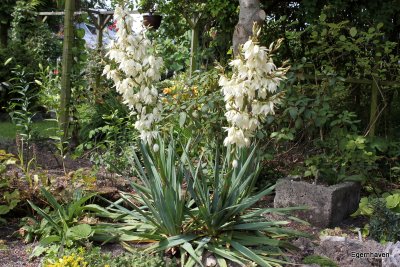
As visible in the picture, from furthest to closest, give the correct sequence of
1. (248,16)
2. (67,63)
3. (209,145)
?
(67,63) < (209,145) < (248,16)

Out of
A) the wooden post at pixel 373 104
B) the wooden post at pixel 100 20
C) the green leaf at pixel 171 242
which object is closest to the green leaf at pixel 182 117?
the green leaf at pixel 171 242

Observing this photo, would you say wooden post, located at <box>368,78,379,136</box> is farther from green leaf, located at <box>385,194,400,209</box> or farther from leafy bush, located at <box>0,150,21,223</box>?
leafy bush, located at <box>0,150,21,223</box>

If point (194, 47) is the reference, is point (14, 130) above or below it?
below

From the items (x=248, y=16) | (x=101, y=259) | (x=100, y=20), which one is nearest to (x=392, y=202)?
(x=248, y=16)

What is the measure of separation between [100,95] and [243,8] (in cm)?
301

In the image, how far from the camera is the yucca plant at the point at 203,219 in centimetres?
326

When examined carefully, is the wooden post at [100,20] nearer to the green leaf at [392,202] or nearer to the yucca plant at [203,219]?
the yucca plant at [203,219]

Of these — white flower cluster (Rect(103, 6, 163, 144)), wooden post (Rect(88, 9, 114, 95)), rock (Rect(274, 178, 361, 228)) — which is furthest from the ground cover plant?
wooden post (Rect(88, 9, 114, 95))

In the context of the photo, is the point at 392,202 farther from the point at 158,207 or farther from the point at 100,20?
the point at 100,20

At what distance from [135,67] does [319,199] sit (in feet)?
6.37

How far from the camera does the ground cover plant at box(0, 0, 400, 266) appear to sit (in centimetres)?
318

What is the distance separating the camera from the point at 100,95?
7.10 m

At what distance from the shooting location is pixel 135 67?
310cm

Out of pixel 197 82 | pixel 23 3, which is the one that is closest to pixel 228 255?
pixel 197 82
